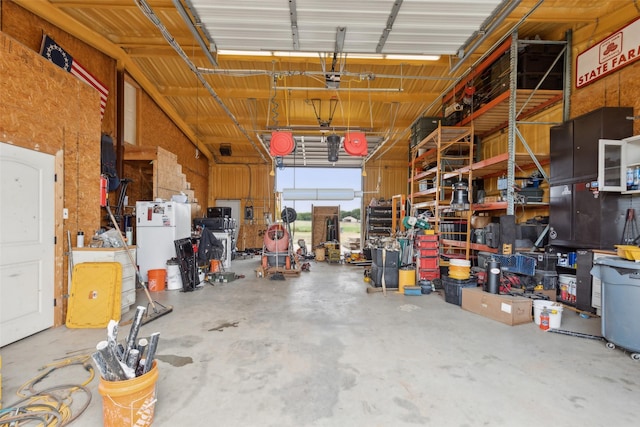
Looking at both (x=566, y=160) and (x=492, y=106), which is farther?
(x=492, y=106)

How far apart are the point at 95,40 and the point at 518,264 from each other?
29.1 ft

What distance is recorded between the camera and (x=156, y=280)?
19.4 feet

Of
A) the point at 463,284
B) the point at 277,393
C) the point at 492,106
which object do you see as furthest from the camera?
the point at 492,106

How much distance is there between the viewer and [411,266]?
20.3ft

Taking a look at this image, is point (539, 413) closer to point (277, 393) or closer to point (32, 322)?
point (277, 393)

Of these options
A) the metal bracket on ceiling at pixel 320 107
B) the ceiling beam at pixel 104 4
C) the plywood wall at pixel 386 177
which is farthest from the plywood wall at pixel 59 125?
the plywood wall at pixel 386 177

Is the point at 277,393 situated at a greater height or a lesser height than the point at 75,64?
lesser

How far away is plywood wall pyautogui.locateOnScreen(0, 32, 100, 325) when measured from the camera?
325 cm

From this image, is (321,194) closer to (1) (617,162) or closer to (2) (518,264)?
(2) (518,264)

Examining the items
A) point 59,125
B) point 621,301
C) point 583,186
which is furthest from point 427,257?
point 59,125

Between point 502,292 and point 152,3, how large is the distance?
7392 millimetres

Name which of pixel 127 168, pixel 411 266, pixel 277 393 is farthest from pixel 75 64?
pixel 411 266

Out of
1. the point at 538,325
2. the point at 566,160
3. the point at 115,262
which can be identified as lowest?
the point at 538,325

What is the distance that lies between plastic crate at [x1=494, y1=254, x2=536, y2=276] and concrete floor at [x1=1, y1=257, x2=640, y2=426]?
3.02 feet
